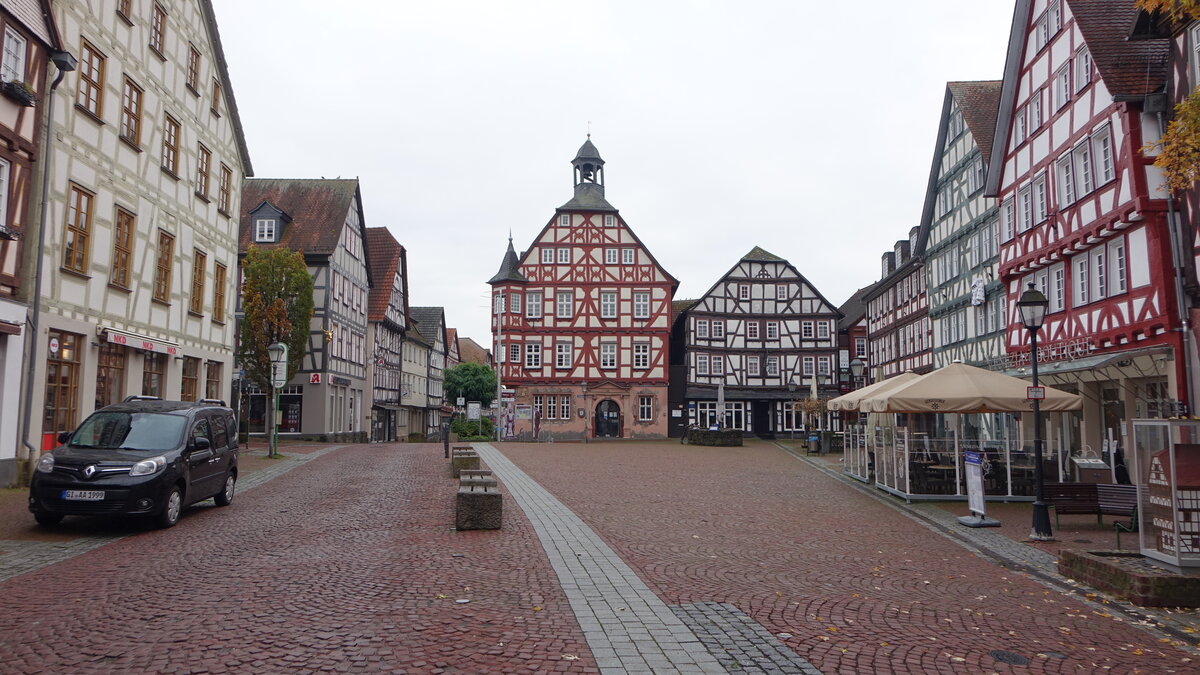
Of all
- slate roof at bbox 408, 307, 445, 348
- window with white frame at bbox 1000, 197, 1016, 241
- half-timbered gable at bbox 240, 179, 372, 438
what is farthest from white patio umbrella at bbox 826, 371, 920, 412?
slate roof at bbox 408, 307, 445, 348

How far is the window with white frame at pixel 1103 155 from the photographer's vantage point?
789 inches

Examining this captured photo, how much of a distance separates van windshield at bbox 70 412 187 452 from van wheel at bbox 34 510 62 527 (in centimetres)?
108

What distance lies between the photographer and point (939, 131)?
34.6m

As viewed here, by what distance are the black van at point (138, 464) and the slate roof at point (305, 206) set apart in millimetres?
29213

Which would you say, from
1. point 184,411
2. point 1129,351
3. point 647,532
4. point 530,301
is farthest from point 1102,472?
point 530,301

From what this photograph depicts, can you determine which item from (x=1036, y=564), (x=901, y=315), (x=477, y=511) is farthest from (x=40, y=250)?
(x=901, y=315)

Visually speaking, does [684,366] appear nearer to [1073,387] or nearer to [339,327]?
[339,327]

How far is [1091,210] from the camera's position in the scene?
20594mm

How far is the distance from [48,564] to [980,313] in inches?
1125

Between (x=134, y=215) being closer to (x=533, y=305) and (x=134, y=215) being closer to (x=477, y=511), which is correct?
(x=477, y=511)

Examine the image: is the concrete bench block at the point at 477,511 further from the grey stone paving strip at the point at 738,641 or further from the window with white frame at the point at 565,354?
the window with white frame at the point at 565,354

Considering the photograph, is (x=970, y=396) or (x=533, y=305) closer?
(x=970, y=396)

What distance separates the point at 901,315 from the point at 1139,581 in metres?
35.3

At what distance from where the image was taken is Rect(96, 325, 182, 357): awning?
62.2 feet
